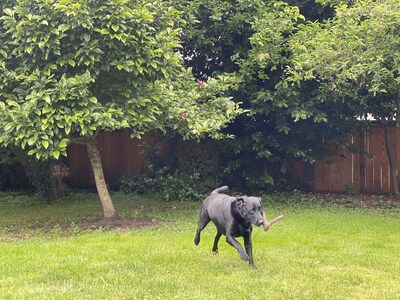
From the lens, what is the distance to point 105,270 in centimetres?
541

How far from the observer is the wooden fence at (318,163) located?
1277 centimetres

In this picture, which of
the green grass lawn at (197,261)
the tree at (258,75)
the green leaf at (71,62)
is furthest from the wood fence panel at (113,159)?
the green leaf at (71,62)

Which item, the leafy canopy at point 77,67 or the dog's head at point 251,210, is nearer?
the dog's head at point 251,210

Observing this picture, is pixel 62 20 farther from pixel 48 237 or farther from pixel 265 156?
pixel 265 156

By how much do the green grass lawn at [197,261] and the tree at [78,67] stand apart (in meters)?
1.64

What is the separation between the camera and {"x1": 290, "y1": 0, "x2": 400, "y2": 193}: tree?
7883 millimetres

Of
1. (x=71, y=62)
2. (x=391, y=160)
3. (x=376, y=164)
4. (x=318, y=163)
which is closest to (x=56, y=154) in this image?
(x=71, y=62)

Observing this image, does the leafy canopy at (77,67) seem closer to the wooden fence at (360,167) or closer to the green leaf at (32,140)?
the green leaf at (32,140)

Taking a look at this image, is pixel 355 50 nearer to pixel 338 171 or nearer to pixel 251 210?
pixel 251 210

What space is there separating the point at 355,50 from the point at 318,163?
526cm

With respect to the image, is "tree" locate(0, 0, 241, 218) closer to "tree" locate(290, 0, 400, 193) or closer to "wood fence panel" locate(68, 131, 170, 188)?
"tree" locate(290, 0, 400, 193)

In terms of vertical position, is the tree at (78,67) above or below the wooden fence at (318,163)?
above

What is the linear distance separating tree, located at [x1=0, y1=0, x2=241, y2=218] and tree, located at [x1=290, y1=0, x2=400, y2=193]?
276cm

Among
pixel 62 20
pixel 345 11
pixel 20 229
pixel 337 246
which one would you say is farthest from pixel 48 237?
pixel 345 11
